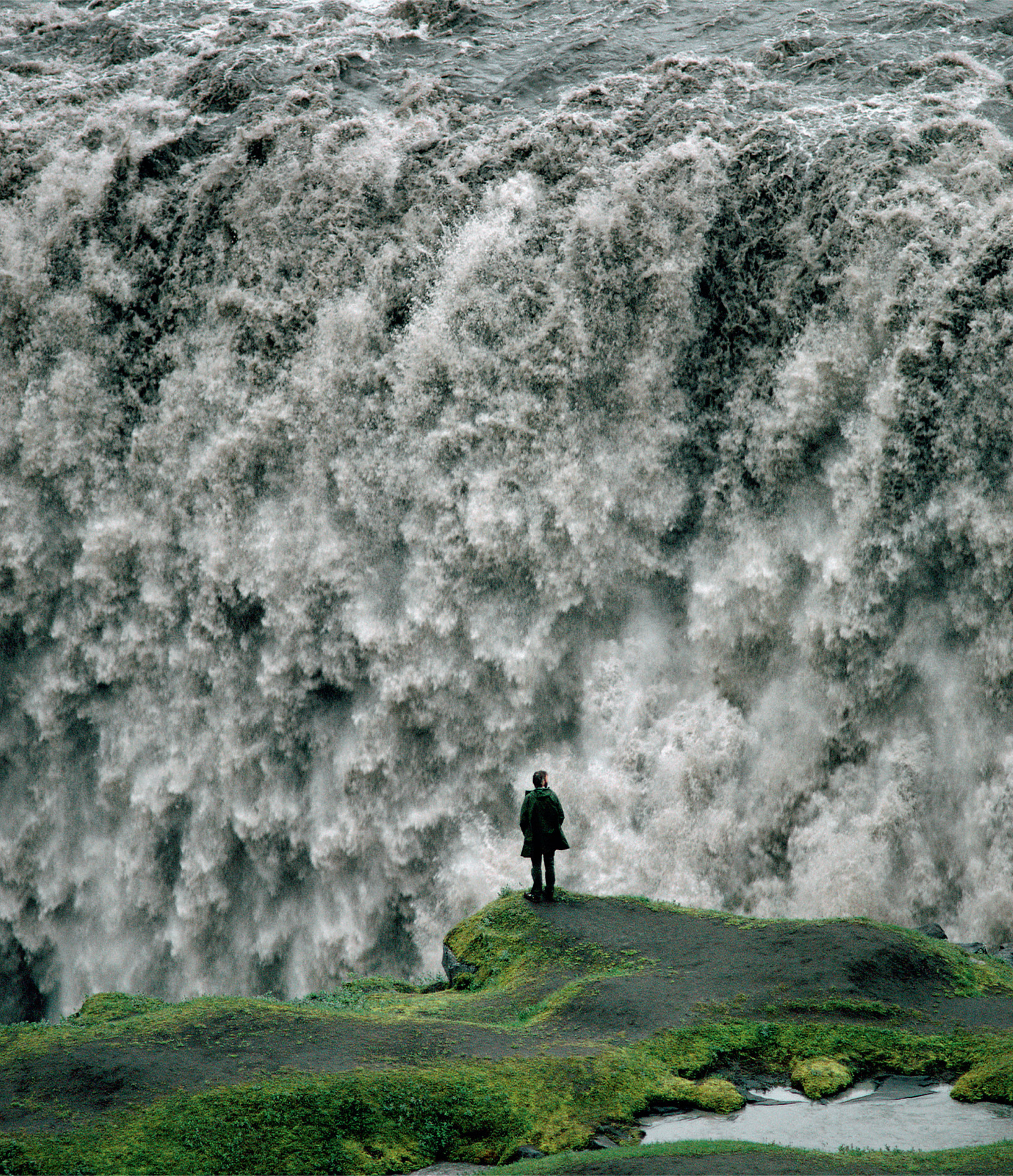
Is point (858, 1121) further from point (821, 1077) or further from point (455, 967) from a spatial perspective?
point (455, 967)

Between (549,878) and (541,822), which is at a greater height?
(541,822)

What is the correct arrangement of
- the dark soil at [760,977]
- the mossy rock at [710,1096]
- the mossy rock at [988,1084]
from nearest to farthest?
the mossy rock at [988,1084] → the mossy rock at [710,1096] → the dark soil at [760,977]

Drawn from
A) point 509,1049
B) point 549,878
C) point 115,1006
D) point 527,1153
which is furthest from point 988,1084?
point 115,1006

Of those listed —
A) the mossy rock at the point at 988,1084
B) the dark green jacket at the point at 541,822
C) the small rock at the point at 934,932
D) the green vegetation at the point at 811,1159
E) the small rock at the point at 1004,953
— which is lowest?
the small rock at the point at 1004,953

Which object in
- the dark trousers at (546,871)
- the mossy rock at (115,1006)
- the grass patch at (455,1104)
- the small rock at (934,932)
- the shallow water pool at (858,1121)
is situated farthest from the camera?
the small rock at (934,932)

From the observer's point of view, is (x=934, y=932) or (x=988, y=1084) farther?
(x=934, y=932)

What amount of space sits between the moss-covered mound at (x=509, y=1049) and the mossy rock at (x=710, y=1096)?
0.05 ft

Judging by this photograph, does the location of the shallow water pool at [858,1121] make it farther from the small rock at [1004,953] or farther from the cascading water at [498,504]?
the cascading water at [498,504]

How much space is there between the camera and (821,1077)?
8.94 metres

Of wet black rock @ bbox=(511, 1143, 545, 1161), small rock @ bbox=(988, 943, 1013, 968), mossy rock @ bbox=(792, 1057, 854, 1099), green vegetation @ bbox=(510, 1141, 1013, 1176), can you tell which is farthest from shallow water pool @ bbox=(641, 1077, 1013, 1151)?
small rock @ bbox=(988, 943, 1013, 968)

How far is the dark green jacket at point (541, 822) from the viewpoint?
11820 mm

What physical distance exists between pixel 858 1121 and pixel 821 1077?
61 centimetres

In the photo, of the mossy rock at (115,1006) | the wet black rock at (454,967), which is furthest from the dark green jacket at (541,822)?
the mossy rock at (115,1006)

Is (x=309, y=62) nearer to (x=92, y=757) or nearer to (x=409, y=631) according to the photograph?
(x=409, y=631)
